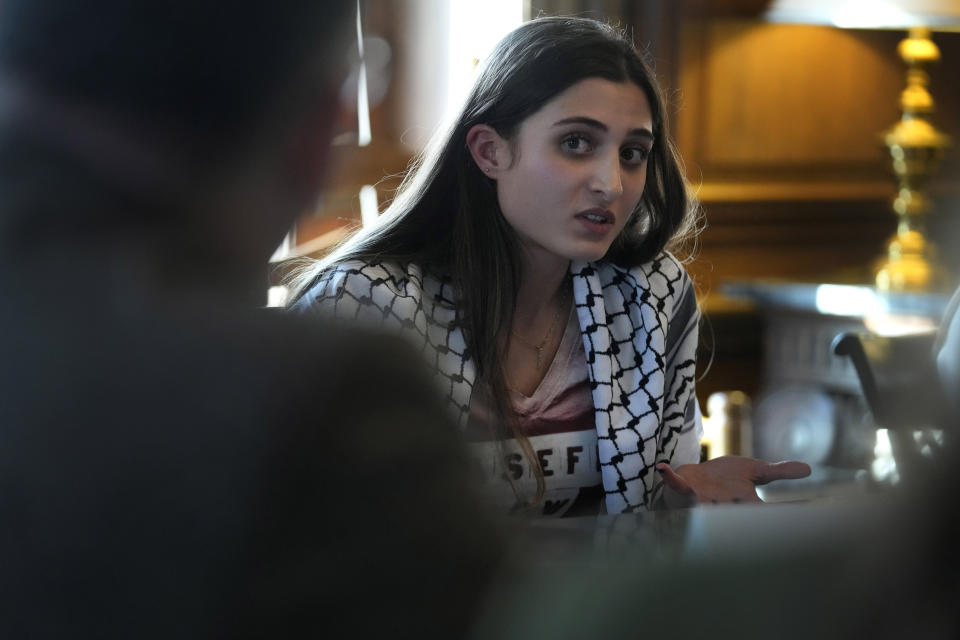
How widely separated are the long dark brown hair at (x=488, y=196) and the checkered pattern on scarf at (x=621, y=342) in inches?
1.1

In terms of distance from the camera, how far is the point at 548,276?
129cm

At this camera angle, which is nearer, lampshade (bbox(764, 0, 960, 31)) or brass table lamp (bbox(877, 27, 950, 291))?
lampshade (bbox(764, 0, 960, 31))

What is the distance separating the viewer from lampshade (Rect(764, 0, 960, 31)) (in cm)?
233

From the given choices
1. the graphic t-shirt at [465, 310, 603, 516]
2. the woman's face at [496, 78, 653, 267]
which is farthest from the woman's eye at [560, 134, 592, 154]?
the graphic t-shirt at [465, 310, 603, 516]

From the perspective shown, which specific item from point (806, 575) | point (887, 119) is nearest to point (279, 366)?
point (806, 575)

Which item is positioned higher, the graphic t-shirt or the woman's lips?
the woman's lips

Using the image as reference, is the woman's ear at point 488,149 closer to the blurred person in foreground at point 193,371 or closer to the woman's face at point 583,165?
the woman's face at point 583,165

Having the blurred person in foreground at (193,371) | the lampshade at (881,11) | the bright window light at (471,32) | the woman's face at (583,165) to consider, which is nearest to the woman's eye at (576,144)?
the woman's face at (583,165)

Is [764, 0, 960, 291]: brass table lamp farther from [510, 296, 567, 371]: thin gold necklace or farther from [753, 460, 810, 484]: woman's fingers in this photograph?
[753, 460, 810, 484]: woman's fingers

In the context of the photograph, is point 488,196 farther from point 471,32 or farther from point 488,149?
point 471,32

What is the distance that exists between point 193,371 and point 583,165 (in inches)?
35.1

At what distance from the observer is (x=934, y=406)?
0.93 feet

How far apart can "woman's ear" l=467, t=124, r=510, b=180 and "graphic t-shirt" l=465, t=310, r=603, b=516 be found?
20 cm

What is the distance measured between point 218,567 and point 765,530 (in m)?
0.14
